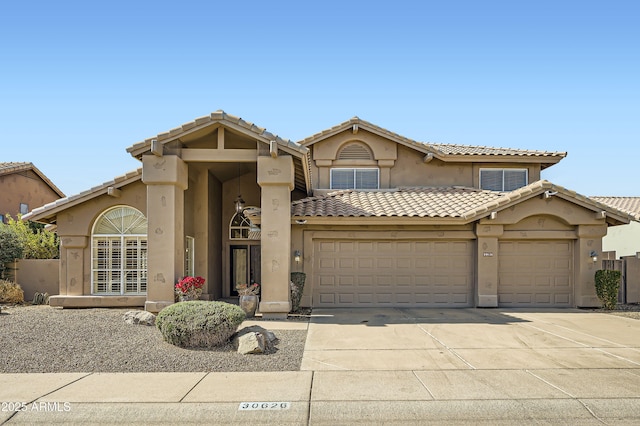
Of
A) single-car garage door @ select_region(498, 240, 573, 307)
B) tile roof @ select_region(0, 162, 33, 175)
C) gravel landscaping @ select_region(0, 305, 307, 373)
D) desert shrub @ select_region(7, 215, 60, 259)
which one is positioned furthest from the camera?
tile roof @ select_region(0, 162, 33, 175)

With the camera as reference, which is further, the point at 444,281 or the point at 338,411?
the point at 444,281

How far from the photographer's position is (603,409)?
632cm

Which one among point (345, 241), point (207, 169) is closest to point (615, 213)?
point (345, 241)

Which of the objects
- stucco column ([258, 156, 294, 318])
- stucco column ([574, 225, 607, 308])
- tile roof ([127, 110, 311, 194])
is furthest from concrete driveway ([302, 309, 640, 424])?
tile roof ([127, 110, 311, 194])

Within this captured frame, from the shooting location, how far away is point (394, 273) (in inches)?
633

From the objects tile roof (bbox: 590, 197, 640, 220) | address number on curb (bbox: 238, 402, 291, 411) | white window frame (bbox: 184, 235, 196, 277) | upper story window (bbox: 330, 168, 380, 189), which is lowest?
address number on curb (bbox: 238, 402, 291, 411)

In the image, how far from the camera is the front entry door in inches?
760

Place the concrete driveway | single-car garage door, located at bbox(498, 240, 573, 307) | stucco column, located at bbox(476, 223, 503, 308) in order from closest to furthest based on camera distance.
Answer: the concrete driveway
stucco column, located at bbox(476, 223, 503, 308)
single-car garage door, located at bbox(498, 240, 573, 307)

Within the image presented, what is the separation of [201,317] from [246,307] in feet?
12.4

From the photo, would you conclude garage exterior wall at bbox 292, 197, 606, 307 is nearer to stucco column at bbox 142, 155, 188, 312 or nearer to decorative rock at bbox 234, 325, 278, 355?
stucco column at bbox 142, 155, 188, 312

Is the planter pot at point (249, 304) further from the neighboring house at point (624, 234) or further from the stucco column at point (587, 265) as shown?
the neighboring house at point (624, 234)

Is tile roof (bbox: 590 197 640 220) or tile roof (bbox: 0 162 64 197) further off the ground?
tile roof (bbox: 0 162 64 197)

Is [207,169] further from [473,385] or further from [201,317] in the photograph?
[473,385]

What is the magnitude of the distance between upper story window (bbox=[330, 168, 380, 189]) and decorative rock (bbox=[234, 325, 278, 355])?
10.2m
